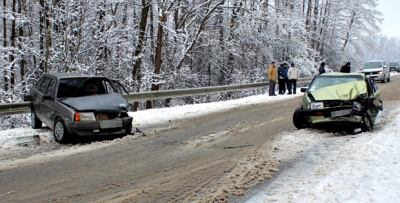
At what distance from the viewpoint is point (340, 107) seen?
8055 mm

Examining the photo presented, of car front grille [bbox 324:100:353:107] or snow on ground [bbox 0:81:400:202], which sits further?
car front grille [bbox 324:100:353:107]

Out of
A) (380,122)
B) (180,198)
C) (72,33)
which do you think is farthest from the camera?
(72,33)

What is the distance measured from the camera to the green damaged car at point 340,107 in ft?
26.3

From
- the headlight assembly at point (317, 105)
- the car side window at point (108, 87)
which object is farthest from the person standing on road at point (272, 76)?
the car side window at point (108, 87)

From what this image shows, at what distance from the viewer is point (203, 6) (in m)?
21.4

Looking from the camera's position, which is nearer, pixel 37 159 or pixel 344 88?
pixel 37 159

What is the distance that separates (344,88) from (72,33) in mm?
13073

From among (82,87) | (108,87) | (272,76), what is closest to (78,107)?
(82,87)

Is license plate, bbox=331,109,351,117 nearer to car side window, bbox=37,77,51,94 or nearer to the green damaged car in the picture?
the green damaged car

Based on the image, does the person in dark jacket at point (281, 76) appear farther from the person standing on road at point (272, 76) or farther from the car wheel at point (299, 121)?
the car wheel at point (299, 121)


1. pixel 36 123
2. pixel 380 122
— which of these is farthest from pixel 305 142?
pixel 36 123

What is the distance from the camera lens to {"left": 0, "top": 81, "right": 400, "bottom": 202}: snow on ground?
4.48 meters

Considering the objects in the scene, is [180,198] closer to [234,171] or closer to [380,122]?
[234,171]

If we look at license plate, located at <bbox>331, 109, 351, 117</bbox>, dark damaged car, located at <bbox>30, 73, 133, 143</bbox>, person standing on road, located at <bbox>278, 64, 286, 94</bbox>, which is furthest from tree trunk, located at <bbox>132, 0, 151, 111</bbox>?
license plate, located at <bbox>331, 109, 351, 117</bbox>
